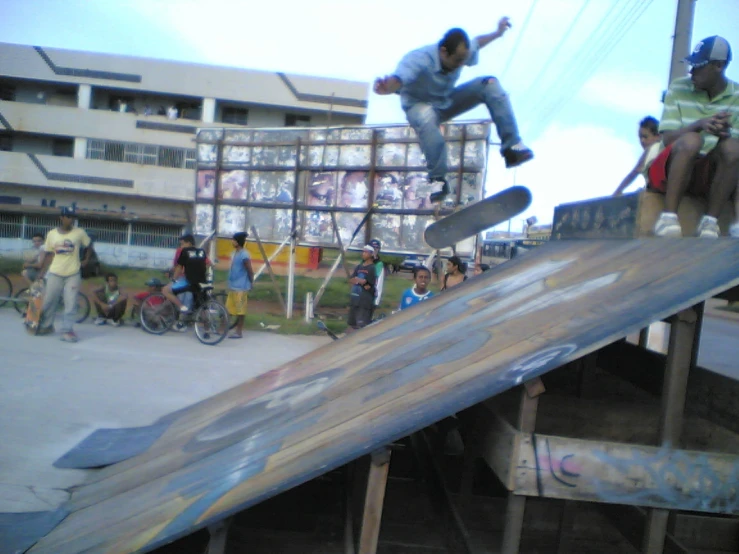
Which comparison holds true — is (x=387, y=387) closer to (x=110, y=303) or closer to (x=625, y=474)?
(x=625, y=474)

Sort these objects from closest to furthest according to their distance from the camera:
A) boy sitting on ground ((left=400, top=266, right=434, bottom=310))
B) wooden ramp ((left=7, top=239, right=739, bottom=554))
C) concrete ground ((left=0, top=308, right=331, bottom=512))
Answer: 1. wooden ramp ((left=7, top=239, right=739, bottom=554))
2. concrete ground ((left=0, top=308, right=331, bottom=512))
3. boy sitting on ground ((left=400, top=266, right=434, bottom=310))

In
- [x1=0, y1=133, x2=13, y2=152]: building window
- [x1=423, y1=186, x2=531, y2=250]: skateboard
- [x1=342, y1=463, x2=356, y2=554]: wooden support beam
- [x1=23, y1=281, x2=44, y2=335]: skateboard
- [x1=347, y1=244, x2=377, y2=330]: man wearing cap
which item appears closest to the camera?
[x1=342, y1=463, x2=356, y2=554]: wooden support beam

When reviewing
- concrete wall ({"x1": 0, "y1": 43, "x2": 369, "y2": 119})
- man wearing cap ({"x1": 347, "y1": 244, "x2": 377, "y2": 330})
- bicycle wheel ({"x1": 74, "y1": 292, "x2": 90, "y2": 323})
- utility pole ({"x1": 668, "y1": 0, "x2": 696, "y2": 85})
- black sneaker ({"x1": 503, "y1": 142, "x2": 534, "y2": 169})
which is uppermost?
concrete wall ({"x1": 0, "y1": 43, "x2": 369, "y2": 119})

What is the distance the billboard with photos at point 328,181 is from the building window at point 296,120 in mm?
21921

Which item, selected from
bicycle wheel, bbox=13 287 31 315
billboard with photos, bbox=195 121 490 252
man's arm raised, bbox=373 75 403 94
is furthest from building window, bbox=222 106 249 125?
man's arm raised, bbox=373 75 403 94

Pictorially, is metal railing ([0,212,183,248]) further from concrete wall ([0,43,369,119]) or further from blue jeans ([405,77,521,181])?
blue jeans ([405,77,521,181])

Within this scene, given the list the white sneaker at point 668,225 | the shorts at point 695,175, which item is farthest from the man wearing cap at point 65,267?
the white sneaker at point 668,225

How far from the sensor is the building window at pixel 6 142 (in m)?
34.3

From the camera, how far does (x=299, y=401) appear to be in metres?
2.83

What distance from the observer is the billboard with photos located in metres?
11.1

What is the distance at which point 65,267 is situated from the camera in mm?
8461

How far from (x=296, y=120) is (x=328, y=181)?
936 inches

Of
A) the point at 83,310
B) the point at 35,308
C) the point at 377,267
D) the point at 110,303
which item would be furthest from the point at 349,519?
the point at 83,310

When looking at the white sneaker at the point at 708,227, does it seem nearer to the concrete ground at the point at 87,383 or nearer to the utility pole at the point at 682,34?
the concrete ground at the point at 87,383
